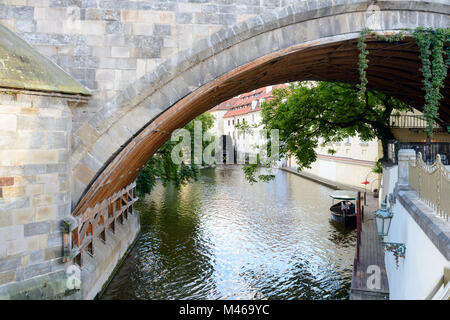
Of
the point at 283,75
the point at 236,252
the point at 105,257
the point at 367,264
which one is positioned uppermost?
the point at 283,75

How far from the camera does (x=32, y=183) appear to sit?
722cm

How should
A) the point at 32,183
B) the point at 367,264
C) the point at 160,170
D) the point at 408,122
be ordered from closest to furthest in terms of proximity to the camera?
1. the point at 32,183
2. the point at 367,264
3. the point at 160,170
4. the point at 408,122

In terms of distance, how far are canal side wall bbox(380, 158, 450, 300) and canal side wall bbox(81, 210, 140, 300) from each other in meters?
6.74

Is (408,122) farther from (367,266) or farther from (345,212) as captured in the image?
(367,266)

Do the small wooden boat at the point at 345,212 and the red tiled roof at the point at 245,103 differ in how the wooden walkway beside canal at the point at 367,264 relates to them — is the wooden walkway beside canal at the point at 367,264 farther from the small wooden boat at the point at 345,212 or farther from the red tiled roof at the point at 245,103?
the red tiled roof at the point at 245,103

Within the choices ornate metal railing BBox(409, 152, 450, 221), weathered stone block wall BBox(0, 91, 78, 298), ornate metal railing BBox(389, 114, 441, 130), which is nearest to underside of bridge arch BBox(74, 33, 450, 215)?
weathered stone block wall BBox(0, 91, 78, 298)

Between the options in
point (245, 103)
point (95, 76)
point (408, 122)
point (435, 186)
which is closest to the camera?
point (435, 186)

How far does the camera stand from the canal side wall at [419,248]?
4.58 m

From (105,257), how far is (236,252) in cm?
522

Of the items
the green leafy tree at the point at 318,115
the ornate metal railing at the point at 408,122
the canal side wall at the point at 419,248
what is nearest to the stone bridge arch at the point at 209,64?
the canal side wall at the point at 419,248

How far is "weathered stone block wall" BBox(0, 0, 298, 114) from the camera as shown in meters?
7.99

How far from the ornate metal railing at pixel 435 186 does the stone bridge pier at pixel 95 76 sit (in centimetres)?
359

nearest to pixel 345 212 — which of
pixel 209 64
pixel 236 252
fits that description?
pixel 236 252
